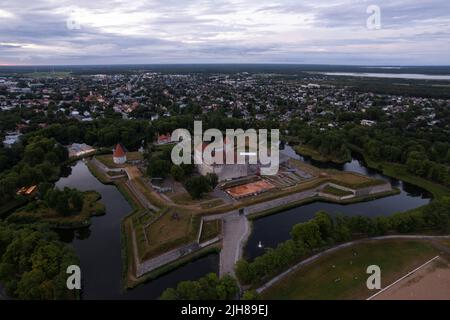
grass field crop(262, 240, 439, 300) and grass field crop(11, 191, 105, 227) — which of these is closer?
grass field crop(262, 240, 439, 300)

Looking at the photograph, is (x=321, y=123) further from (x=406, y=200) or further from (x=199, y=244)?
(x=199, y=244)

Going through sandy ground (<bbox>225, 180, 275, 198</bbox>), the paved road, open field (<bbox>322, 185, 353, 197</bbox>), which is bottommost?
the paved road

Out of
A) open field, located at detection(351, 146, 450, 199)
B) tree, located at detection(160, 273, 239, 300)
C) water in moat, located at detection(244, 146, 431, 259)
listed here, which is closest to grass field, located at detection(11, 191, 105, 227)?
tree, located at detection(160, 273, 239, 300)

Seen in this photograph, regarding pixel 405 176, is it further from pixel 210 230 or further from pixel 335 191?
pixel 210 230

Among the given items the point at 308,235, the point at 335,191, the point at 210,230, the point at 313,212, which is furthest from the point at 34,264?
the point at 335,191

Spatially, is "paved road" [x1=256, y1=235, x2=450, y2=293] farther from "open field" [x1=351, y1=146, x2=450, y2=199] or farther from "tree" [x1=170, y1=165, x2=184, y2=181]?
"tree" [x1=170, y1=165, x2=184, y2=181]

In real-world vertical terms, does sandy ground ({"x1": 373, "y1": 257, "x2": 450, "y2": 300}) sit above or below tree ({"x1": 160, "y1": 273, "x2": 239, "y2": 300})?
below
